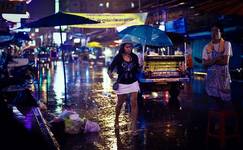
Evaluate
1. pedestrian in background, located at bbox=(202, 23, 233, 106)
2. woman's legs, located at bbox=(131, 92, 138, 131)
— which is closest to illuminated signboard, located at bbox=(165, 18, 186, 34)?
woman's legs, located at bbox=(131, 92, 138, 131)

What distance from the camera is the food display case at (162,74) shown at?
1369 cm

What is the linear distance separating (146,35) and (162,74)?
5.19 feet

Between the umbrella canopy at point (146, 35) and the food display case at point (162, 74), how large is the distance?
602mm

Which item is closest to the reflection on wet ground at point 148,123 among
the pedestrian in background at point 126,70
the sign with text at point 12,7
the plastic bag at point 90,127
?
the plastic bag at point 90,127

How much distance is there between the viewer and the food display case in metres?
13.7

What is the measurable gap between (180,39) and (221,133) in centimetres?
878

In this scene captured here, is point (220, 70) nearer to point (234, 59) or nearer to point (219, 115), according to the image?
point (219, 115)

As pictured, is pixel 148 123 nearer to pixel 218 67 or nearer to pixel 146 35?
pixel 218 67

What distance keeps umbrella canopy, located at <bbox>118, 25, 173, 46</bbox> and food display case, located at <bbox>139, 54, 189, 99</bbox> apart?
1.97 feet

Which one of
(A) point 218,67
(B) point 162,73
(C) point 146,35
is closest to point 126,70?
(A) point 218,67

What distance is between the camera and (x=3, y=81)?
6.89 metres

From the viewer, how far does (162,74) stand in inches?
545

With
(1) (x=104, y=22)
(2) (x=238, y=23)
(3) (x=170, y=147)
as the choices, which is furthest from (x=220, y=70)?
(2) (x=238, y=23)

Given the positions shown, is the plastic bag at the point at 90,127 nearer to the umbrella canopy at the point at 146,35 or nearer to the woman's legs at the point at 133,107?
the woman's legs at the point at 133,107
